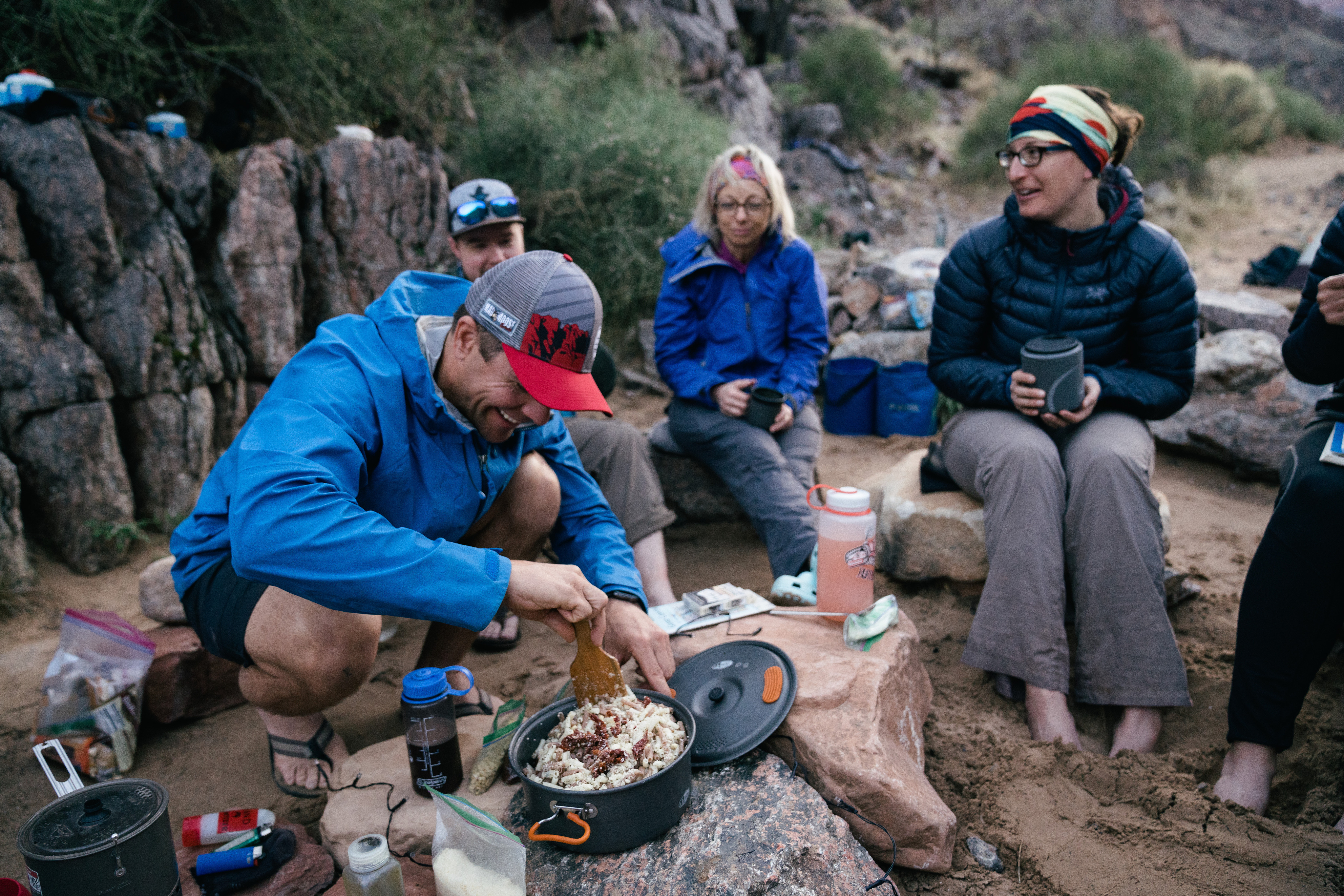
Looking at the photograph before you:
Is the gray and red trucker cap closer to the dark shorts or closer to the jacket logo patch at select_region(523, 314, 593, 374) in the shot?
the jacket logo patch at select_region(523, 314, 593, 374)

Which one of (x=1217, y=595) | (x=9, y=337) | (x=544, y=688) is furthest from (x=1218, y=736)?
(x=9, y=337)

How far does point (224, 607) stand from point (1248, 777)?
2.69m

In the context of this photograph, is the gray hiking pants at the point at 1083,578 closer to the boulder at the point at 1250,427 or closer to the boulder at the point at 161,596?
the boulder at the point at 1250,427

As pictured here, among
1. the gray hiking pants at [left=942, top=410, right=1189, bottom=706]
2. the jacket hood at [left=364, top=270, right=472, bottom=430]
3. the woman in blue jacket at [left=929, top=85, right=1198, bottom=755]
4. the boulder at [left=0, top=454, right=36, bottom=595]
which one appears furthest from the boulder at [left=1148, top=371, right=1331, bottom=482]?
the boulder at [left=0, top=454, right=36, bottom=595]

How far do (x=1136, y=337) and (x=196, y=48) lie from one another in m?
5.64

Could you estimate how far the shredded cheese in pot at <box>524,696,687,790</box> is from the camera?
1.78 meters

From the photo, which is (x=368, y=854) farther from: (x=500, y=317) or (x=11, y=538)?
(x=11, y=538)

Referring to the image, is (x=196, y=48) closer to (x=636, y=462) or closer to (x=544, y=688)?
(x=636, y=462)

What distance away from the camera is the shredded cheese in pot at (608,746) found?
178 centimetres

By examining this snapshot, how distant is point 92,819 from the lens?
1.51 metres

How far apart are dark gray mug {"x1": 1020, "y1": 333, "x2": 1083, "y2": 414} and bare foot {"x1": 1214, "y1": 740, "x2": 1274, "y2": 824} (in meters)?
1.08

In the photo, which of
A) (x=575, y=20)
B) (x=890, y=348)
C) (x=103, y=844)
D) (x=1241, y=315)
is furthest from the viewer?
(x=575, y=20)

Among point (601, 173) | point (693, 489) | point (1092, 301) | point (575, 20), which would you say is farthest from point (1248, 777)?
point (575, 20)

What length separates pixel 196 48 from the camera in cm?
531
